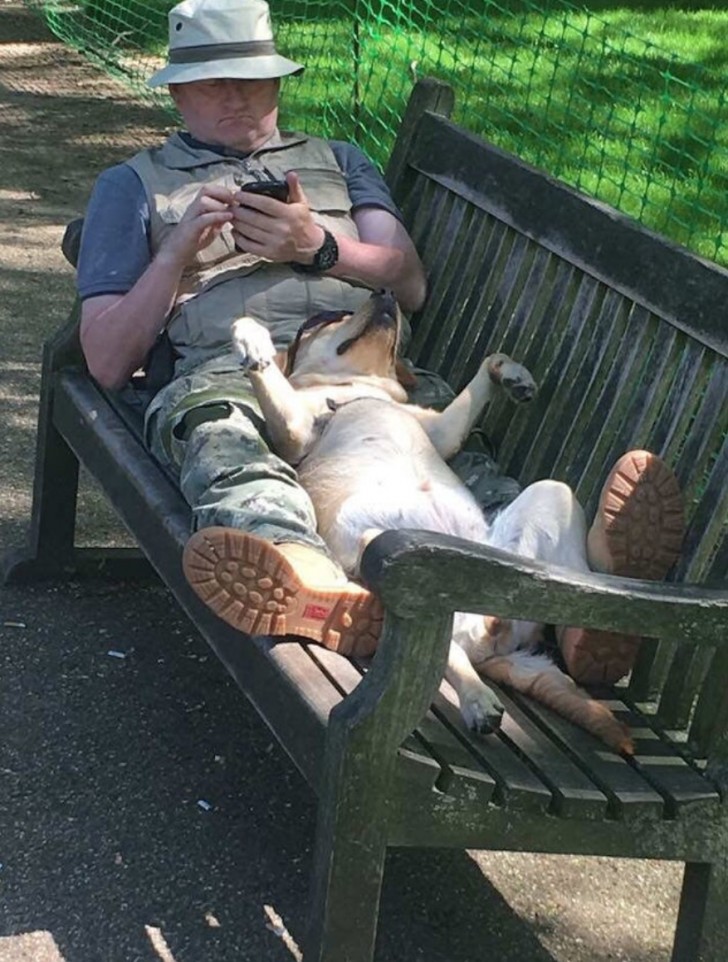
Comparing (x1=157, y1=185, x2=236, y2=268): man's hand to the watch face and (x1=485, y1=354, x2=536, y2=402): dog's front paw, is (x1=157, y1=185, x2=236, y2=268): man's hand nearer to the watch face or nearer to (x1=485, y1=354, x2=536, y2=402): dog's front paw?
the watch face

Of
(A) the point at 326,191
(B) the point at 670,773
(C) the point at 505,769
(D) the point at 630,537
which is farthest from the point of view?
(A) the point at 326,191

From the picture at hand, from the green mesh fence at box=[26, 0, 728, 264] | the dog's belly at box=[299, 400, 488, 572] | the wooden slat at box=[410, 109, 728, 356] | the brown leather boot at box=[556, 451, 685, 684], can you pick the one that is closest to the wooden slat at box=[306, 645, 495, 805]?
the brown leather boot at box=[556, 451, 685, 684]

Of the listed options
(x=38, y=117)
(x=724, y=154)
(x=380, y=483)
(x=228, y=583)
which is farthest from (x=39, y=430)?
(x=38, y=117)

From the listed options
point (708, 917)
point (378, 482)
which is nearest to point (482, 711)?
point (708, 917)

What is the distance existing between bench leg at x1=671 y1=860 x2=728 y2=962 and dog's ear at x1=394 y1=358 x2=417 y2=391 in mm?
1735

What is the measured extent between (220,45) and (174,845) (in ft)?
6.86

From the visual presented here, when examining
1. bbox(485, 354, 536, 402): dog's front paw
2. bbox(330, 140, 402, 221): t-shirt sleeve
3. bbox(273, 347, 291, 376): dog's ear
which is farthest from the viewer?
bbox(330, 140, 402, 221): t-shirt sleeve

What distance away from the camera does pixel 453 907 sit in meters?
3.59

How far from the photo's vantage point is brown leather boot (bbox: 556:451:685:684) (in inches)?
128

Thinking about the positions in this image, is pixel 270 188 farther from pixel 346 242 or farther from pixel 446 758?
pixel 446 758

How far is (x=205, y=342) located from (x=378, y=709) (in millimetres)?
1797

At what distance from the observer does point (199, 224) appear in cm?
406

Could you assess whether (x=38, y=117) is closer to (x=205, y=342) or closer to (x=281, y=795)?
(x=205, y=342)

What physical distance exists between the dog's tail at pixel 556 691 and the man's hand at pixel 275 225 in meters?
1.41
